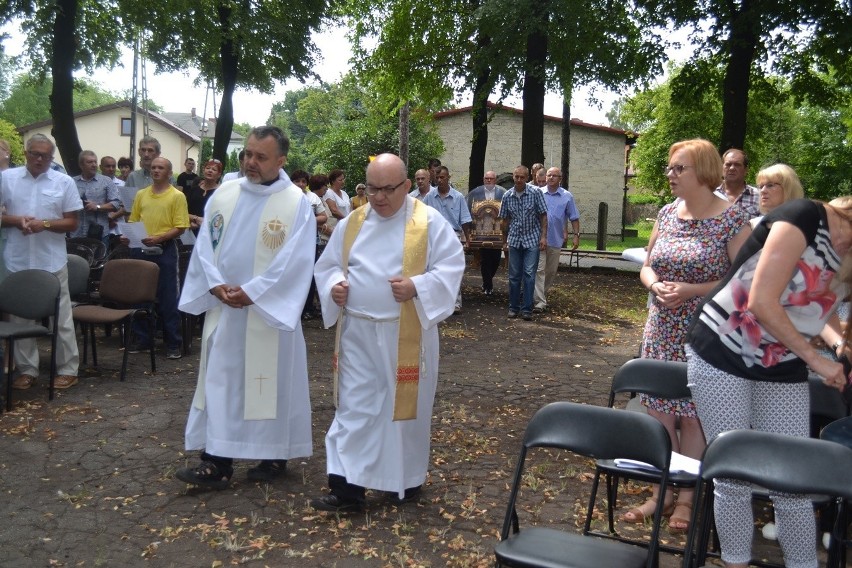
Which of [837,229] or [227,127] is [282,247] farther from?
[227,127]

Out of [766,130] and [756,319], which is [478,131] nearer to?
[756,319]

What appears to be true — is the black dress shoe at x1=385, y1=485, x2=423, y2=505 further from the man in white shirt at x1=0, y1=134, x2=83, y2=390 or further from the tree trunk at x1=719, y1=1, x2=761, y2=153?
the tree trunk at x1=719, y1=1, x2=761, y2=153

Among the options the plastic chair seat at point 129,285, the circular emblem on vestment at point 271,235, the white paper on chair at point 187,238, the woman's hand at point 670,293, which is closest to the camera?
the woman's hand at point 670,293

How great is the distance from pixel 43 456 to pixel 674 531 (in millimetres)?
4034

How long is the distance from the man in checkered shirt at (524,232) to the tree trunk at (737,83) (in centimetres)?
703

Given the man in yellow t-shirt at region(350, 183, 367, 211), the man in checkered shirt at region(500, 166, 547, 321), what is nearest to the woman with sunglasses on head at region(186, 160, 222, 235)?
the man in checkered shirt at region(500, 166, 547, 321)

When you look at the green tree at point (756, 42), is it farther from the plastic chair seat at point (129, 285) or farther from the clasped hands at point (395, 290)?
the clasped hands at point (395, 290)

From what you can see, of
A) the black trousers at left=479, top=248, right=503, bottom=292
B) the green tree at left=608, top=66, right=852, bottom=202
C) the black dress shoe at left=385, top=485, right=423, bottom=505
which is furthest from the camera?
the green tree at left=608, top=66, right=852, bottom=202

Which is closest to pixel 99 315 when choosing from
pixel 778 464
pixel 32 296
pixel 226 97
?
pixel 32 296

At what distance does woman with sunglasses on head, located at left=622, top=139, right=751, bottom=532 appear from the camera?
455cm

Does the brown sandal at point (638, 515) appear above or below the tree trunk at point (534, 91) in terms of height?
below

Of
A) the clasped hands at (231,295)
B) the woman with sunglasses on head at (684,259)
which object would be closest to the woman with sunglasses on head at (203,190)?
the clasped hands at (231,295)

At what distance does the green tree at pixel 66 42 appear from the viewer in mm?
16594

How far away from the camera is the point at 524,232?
12125mm
